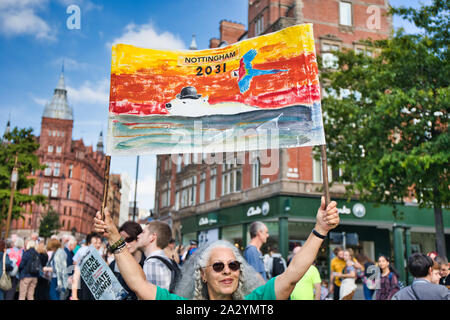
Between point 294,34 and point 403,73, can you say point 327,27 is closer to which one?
point 403,73

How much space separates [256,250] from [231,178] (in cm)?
2581

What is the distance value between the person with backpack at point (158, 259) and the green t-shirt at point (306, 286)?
11.5ft

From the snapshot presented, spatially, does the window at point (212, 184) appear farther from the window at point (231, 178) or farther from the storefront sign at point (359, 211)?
the storefront sign at point (359, 211)

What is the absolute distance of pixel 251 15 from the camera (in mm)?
31859

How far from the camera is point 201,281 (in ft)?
9.52

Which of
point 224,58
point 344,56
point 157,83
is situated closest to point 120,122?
point 157,83

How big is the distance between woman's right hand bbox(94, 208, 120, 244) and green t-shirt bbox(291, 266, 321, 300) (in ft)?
16.3

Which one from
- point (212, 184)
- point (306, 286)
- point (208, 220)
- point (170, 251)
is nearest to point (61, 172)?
point (212, 184)

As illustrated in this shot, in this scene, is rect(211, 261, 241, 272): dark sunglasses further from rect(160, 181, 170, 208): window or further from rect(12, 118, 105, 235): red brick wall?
rect(12, 118, 105, 235): red brick wall

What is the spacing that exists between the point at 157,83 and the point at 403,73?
13.0m

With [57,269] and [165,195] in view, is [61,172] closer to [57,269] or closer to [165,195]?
[165,195]

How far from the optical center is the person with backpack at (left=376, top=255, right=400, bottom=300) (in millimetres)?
8617

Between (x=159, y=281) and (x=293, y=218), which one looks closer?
(x=159, y=281)
